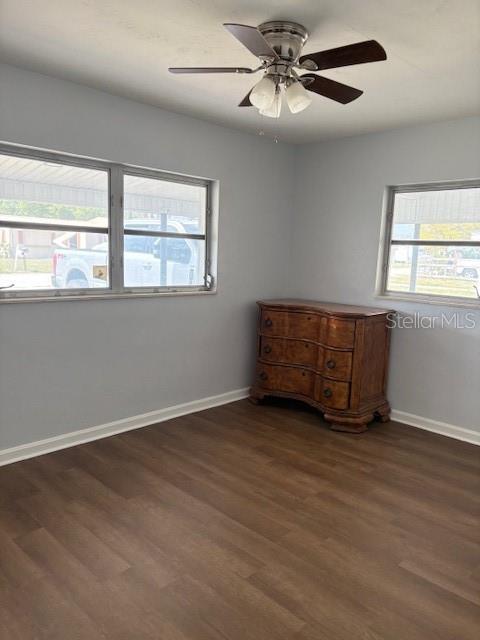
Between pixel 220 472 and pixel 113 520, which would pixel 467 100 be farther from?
pixel 113 520

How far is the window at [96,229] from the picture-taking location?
9.69ft

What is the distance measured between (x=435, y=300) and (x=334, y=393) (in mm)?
1137

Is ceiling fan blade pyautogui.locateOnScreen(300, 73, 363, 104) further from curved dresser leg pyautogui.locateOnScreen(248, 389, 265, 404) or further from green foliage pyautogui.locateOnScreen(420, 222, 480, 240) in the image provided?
curved dresser leg pyautogui.locateOnScreen(248, 389, 265, 404)

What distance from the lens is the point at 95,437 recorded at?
11.3 feet

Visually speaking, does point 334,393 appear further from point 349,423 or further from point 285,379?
point 285,379

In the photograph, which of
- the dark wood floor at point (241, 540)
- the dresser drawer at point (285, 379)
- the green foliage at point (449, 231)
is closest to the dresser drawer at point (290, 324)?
the dresser drawer at point (285, 379)

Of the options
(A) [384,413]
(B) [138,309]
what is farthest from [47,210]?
(A) [384,413]

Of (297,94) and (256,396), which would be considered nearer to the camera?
(297,94)

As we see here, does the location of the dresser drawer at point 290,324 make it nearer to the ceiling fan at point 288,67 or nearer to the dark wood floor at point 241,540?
the dark wood floor at point 241,540

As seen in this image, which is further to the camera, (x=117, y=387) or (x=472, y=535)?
(x=117, y=387)

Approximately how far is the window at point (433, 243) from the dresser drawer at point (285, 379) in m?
1.06

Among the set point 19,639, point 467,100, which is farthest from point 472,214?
point 19,639

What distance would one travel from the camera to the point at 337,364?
148 inches

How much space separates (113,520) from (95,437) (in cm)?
111
